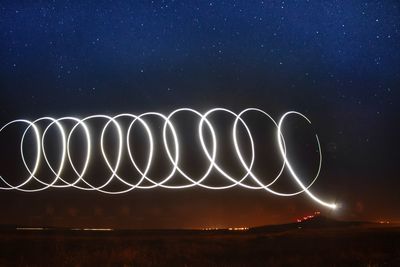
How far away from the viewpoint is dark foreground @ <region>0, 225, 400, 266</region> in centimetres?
1111

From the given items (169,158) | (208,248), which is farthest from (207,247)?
(169,158)

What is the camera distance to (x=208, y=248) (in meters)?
12.3

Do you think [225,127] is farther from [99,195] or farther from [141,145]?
[99,195]

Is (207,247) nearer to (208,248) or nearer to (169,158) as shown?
(208,248)

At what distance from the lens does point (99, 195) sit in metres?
20.5

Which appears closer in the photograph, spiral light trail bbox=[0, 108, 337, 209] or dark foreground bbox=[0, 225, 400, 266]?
dark foreground bbox=[0, 225, 400, 266]

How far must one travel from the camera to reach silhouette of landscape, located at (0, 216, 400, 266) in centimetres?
1112

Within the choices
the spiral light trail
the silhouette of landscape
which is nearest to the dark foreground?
the silhouette of landscape

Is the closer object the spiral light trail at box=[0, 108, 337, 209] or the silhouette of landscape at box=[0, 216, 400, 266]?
the silhouette of landscape at box=[0, 216, 400, 266]

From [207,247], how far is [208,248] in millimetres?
81

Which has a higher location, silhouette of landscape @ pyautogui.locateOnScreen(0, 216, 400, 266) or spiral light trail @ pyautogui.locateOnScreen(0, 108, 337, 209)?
spiral light trail @ pyautogui.locateOnScreen(0, 108, 337, 209)

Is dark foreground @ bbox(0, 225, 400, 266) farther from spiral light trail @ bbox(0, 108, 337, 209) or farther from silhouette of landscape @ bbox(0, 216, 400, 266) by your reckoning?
spiral light trail @ bbox(0, 108, 337, 209)

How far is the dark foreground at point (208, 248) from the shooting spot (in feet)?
36.4

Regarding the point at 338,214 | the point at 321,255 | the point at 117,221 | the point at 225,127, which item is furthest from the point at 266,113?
the point at 321,255
